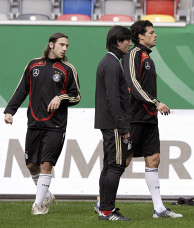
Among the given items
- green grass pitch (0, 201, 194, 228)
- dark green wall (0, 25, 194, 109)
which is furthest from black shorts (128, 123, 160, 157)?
dark green wall (0, 25, 194, 109)

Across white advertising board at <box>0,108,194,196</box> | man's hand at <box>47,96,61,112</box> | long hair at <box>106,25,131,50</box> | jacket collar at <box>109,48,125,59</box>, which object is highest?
long hair at <box>106,25,131,50</box>

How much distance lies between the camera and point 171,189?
27.7ft

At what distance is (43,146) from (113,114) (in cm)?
118

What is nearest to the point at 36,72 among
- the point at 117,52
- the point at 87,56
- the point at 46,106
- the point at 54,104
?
the point at 46,106

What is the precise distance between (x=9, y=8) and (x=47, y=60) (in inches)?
287

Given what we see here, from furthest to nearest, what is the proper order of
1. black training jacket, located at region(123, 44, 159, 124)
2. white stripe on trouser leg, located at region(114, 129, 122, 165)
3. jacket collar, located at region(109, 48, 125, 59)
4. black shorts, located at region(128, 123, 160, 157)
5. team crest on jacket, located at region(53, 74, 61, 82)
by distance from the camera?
team crest on jacket, located at region(53, 74, 61, 82) < black shorts, located at region(128, 123, 160, 157) < black training jacket, located at region(123, 44, 159, 124) < jacket collar, located at region(109, 48, 125, 59) < white stripe on trouser leg, located at region(114, 129, 122, 165)

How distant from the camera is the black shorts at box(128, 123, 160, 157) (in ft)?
20.3

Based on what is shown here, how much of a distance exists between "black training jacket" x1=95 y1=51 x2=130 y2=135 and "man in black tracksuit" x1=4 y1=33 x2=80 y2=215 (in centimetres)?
68

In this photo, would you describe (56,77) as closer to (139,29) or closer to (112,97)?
(139,29)

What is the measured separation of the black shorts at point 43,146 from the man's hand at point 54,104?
0.29m

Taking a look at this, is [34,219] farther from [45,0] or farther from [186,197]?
[45,0]

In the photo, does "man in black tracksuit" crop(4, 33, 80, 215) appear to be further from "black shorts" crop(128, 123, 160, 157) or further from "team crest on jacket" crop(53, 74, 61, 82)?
"black shorts" crop(128, 123, 160, 157)

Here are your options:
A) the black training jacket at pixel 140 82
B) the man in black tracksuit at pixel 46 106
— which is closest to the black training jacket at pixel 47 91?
the man in black tracksuit at pixel 46 106

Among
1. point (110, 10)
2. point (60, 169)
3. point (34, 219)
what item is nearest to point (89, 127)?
point (60, 169)
